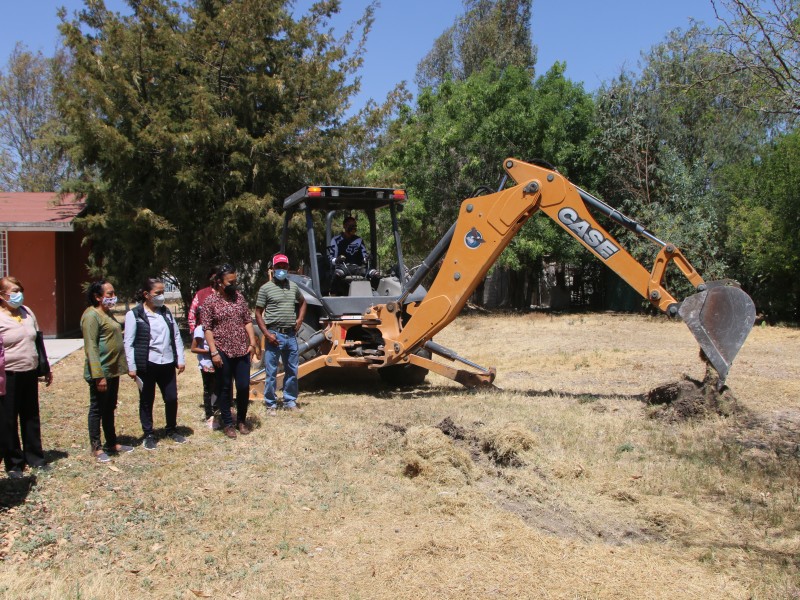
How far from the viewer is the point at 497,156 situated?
22719 millimetres

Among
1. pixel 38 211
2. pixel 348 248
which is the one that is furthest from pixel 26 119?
pixel 348 248

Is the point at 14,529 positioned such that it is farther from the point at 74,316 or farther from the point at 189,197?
the point at 74,316

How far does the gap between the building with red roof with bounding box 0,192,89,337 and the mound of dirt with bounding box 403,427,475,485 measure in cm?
1284

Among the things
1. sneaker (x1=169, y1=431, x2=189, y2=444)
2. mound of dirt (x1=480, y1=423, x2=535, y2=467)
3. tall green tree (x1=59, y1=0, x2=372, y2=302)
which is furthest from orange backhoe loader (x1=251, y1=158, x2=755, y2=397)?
tall green tree (x1=59, y1=0, x2=372, y2=302)

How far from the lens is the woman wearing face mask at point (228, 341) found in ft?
23.3

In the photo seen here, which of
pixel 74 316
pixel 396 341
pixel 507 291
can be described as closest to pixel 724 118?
pixel 507 291

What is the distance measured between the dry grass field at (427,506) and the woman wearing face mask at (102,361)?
9.2 inches

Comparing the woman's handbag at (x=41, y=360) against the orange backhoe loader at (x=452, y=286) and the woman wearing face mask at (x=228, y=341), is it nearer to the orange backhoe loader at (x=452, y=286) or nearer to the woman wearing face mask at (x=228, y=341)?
the woman wearing face mask at (x=228, y=341)

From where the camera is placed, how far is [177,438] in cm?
702

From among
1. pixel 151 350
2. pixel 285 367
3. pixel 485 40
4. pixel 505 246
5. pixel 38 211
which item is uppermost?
pixel 485 40

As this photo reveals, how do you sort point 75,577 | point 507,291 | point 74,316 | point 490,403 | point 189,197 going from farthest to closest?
point 507,291, point 74,316, point 189,197, point 490,403, point 75,577

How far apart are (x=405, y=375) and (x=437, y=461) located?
4376 millimetres

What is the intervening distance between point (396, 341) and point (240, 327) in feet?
7.80

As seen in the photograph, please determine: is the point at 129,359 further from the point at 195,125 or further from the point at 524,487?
the point at 195,125
